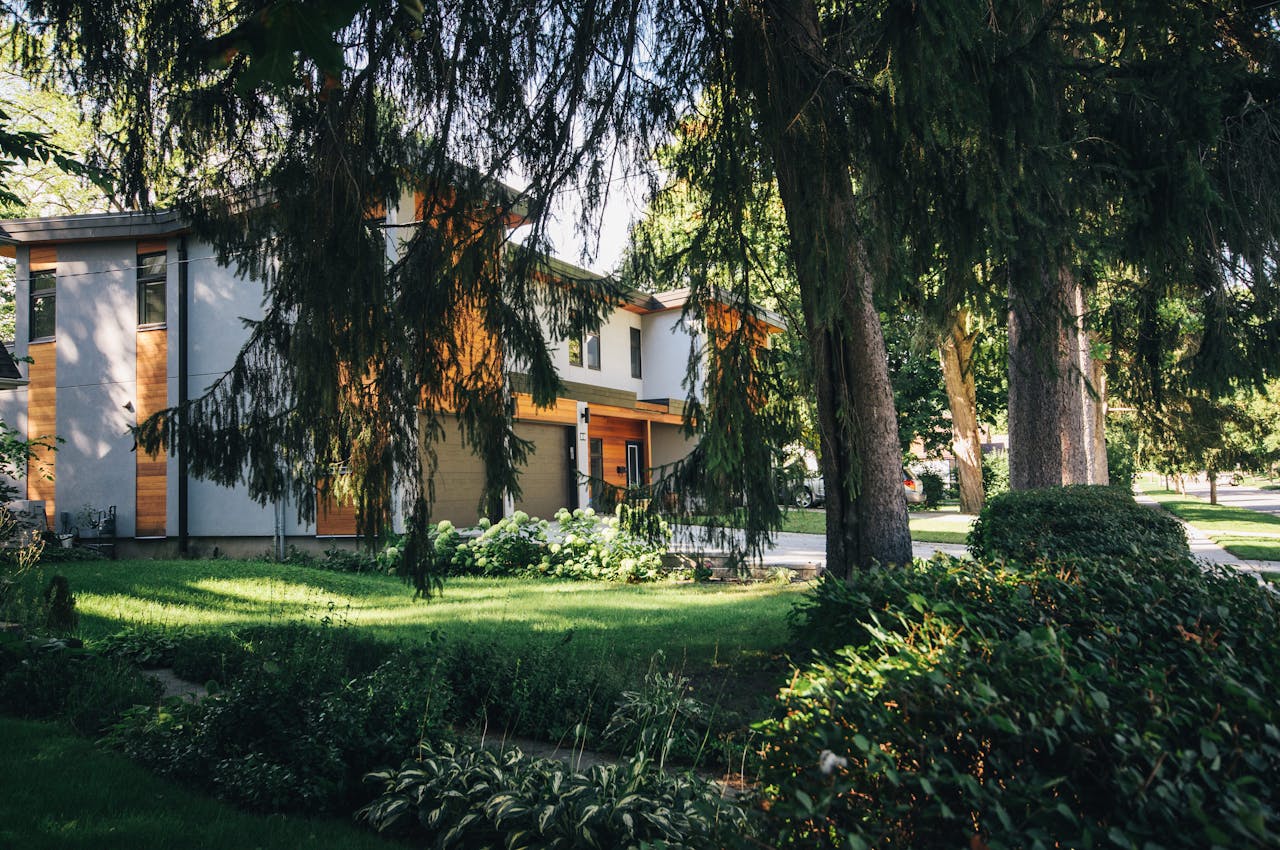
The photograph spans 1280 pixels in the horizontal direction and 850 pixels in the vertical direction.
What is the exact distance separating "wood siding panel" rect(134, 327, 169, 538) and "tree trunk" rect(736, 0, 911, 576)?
1460 centimetres

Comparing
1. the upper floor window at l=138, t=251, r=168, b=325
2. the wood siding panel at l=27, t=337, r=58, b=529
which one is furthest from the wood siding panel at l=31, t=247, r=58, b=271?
the upper floor window at l=138, t=251, r=168, b=325

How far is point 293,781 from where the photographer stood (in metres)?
3.93

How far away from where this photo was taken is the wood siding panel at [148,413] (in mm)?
16266

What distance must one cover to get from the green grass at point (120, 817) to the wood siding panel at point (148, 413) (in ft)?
43.6

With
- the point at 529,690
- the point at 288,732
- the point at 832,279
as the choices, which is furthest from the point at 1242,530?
the point at 288,732

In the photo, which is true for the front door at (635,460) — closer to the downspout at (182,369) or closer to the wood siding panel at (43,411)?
the downspout at (182,369)

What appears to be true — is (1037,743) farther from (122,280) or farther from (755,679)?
(122,280)

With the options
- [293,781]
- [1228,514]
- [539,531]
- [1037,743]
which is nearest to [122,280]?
[539,531]

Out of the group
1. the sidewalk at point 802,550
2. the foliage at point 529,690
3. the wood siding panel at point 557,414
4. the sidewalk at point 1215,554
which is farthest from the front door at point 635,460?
the foliage at point 529,690

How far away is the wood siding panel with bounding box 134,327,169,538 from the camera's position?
16266mm

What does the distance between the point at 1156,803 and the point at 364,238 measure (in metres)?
4.82

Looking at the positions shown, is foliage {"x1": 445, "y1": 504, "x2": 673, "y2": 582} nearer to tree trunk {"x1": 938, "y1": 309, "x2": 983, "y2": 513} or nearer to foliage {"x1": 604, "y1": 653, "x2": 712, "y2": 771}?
foliage {"x1": 604, "y1": 653, "x2": 712, "y2": 771}

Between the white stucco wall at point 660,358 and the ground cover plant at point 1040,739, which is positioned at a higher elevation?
the white stucco wall at point 660,358

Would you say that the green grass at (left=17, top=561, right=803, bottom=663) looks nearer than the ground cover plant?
No
